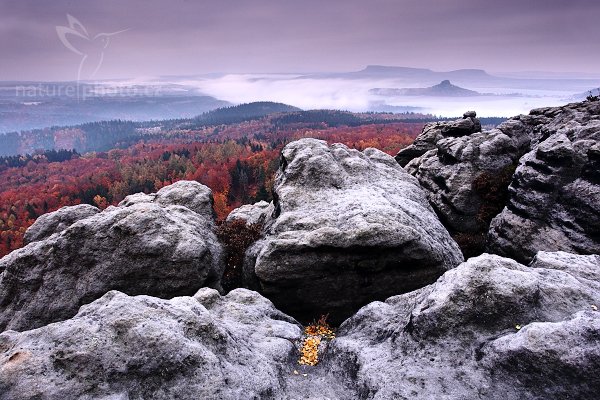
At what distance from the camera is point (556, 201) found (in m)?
19.1

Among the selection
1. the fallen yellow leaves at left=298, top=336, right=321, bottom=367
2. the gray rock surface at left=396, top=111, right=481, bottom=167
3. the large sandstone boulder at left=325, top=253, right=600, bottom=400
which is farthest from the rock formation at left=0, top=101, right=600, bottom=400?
the gray rock surface at left=396, top=111, right=481, bottom=167

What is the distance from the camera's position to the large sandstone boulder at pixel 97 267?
56.4 ft

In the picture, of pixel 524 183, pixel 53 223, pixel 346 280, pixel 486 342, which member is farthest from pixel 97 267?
pixel 524 183

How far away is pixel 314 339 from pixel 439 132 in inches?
1260

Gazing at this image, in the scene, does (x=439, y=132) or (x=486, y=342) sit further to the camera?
(x=439, y=132)

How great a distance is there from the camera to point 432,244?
17.8 m

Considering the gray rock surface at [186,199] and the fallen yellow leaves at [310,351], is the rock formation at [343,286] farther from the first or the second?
the fallen yellow leaves at [310,351]

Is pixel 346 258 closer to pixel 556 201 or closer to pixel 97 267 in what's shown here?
pixel 556 201

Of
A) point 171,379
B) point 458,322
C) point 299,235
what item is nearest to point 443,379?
point 458,322

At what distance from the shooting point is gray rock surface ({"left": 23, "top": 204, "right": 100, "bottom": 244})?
23.7 meters

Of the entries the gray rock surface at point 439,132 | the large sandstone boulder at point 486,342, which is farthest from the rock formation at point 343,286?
the gray rock surface at point 439,132

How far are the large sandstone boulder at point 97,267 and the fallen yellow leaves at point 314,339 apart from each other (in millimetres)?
A: 6492

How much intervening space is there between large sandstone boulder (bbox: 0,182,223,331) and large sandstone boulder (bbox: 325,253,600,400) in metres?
9.32

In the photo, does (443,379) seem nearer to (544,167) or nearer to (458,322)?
(458,322)
